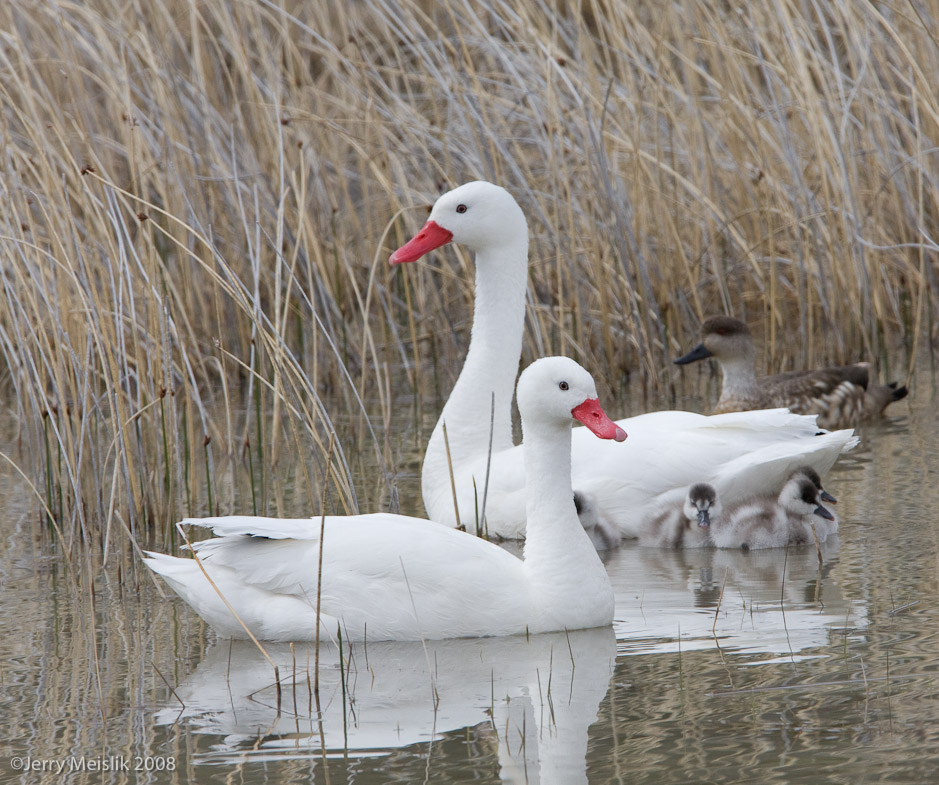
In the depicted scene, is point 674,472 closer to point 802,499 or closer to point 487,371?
point 802,499

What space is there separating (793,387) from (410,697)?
466cm

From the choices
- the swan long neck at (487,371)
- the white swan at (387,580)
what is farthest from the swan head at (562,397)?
the swan long neck at (487,371)

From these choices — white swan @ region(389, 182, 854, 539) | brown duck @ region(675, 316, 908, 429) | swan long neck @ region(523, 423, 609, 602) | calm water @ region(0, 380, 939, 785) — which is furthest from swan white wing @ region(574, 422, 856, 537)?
brown duck @ region(675, 316, 908, 429)

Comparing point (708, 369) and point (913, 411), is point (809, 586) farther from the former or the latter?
point (708, 369)

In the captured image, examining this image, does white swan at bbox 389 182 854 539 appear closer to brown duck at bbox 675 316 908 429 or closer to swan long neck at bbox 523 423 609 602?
swan long neck at bbox 523 423 609 602

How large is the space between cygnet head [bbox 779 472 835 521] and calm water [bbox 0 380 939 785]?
0.21 meters

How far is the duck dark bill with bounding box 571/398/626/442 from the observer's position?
17.2 ft

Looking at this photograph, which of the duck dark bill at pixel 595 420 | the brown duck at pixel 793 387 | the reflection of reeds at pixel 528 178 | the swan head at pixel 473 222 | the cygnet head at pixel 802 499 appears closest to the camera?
the duck dark bill at pixel 595 420

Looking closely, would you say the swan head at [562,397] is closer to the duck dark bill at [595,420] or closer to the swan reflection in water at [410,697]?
the duck dark bill at [595,420]

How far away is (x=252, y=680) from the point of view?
4.64 m

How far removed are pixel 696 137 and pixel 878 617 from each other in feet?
16.5

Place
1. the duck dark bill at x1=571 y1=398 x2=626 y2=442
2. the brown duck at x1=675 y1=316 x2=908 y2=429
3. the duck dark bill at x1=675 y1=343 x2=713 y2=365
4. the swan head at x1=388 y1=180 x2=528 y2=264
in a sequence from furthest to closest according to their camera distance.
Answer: the duck dark bill at x1=675 y1=343 x2=713 y2=365, the brown duck at x1=675 y1=316 x2=908 y2=429, the swan head at x1=388 y1=180 x2=528 y2=264, the duck dark bill at x1=571 y1=398 x2=626 y2=442

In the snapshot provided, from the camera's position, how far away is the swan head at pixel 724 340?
27.9 feet
